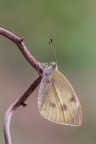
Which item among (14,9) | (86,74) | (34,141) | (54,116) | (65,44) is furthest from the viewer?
(14,9)

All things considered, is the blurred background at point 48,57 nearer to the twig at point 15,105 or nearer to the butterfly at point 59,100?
the butterfly at point 59,100

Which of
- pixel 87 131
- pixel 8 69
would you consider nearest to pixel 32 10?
pixel 8 69

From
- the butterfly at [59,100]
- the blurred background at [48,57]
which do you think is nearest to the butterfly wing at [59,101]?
the butterfly at [59,100]

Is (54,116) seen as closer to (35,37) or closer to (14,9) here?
(35,37)

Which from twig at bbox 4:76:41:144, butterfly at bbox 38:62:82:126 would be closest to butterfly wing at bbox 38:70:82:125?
butterfly at bbox 38:62:82:126

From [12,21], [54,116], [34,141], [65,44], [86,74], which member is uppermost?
[12,21]

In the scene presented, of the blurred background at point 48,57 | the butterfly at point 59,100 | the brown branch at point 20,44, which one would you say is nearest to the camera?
the brown branch at point 20,44

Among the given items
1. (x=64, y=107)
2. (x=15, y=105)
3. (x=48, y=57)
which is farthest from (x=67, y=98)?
(x=48, y=57)
